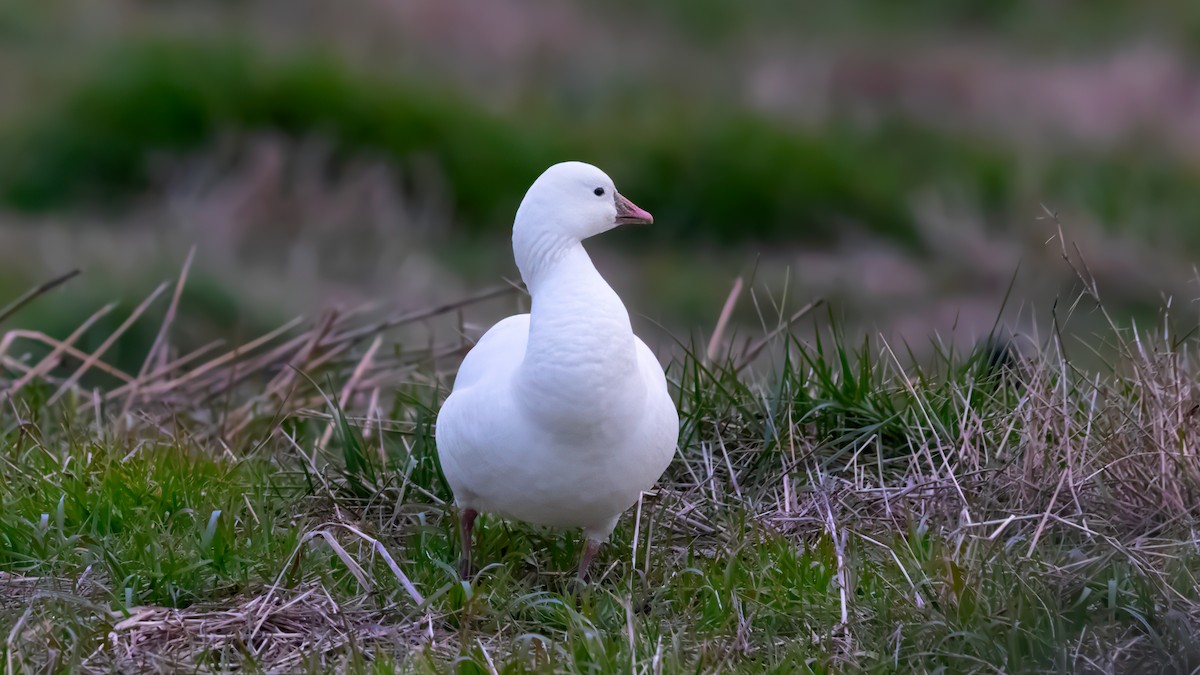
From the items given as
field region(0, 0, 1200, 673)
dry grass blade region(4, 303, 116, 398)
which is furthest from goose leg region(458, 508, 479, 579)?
dry grass blade region(4, 303, 116, 398)

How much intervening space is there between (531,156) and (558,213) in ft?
27.0

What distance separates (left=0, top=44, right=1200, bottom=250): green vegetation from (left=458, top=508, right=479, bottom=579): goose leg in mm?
7506

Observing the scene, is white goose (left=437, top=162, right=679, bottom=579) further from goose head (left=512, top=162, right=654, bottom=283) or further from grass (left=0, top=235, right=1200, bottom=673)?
grass (left=0, top=235, right=1200, bottom=673)

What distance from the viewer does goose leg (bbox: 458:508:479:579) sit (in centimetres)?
349

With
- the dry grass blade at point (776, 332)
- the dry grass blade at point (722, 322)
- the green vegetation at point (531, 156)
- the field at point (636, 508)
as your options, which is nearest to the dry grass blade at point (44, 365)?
the field at point (636, 508)

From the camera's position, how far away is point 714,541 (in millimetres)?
3707

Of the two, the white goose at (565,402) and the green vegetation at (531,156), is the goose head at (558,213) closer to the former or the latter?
the white goose at (565,402)

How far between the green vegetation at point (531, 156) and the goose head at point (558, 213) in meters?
7.62

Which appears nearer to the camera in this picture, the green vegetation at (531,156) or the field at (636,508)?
the field at (636,508)

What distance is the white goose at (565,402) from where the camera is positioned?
10.3 ft

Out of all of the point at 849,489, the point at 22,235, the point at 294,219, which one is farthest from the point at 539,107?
the point at 849,489

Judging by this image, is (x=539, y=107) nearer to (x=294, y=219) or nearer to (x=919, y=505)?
(x=294, y=219)

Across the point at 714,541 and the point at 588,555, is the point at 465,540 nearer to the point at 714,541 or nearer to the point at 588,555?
the point at 588,555

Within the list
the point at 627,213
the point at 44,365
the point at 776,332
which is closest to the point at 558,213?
the point at 627,213
